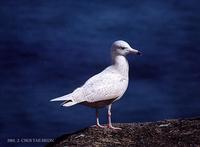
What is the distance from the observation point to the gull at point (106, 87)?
918cm

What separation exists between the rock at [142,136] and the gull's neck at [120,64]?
2.55 feet

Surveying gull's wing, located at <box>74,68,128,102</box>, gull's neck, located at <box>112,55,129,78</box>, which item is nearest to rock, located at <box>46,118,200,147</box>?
gull's wing, located at <box>74,68,128,102</box>

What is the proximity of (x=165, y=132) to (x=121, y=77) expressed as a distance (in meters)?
1.01

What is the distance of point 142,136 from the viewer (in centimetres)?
949

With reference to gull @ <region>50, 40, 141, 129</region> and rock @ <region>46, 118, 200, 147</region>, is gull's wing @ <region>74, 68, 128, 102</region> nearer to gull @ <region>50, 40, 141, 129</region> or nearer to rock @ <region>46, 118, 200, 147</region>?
gull @ <region>50, 40, 141, 129</region>

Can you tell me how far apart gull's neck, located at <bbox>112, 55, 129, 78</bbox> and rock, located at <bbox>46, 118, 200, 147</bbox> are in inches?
30.6

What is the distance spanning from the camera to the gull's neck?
9.93 meters

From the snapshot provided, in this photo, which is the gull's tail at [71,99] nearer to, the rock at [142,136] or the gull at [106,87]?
the gull at [106,87]

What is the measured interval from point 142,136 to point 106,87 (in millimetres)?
841

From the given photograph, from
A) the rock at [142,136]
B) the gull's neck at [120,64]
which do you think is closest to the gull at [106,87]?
the gull's neck at [120,64]

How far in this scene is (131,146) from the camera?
9.09 meters

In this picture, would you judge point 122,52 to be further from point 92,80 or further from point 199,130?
point 199,130

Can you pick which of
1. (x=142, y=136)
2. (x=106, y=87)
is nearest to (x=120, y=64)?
(x=106, y=87)

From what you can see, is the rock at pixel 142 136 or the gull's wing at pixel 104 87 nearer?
the rock at pixel 142 136
